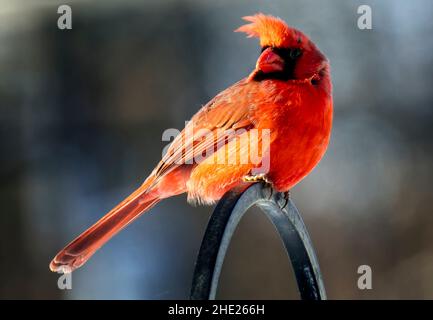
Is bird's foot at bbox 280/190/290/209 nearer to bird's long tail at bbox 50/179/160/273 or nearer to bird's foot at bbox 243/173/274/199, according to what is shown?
bird's foot at bbox 243/173/274/199

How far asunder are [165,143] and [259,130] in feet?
6.14

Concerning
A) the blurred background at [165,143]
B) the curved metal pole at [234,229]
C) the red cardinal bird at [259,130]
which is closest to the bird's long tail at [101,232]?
the red cardinal bird at [259,130]

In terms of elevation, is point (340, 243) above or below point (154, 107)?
below

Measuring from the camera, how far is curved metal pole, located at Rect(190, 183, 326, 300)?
153cm

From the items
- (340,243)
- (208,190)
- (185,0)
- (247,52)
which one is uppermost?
(185,0)

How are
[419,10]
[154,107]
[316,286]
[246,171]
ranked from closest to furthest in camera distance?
[316,286] → [246,171] → [154,107] → [419,10]

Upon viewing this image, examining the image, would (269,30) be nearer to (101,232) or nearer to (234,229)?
(101,232)

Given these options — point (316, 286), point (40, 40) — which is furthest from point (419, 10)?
point (316, 286)

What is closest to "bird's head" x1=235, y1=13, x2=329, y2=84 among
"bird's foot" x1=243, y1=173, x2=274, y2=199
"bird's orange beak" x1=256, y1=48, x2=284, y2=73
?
"bird's orange beak" x1=256, y1=48, x2=284, y2=73

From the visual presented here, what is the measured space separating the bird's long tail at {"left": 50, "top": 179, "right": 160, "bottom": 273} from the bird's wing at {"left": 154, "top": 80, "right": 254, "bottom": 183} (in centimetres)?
8

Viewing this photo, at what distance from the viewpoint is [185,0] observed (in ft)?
15.8

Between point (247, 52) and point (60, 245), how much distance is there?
1.46m

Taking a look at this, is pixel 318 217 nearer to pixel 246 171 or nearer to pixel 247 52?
pixel 247 52

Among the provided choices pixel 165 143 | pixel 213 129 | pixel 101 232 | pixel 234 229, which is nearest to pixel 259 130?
pixel 213 129
